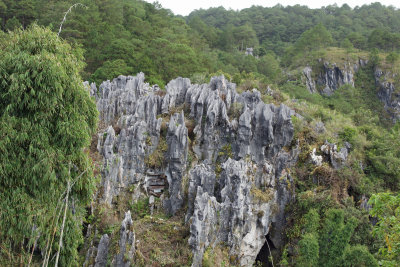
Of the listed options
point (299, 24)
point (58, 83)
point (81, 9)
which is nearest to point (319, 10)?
point (299, 24)

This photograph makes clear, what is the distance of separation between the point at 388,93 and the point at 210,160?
3182 cm

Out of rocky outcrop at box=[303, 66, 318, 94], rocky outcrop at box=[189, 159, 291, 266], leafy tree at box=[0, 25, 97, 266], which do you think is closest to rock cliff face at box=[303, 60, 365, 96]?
rocky outcrop at box=[303, 66, 318, 94]

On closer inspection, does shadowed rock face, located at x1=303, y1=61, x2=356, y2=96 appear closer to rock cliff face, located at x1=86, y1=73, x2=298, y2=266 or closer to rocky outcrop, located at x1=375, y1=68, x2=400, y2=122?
rocky outcrop, located at x1=375, y1=68, x2=400, y2=122

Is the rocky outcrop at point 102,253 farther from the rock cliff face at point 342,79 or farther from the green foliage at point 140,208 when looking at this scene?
the rock cliff face at point 342,79

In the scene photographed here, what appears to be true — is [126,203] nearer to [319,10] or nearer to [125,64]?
[125,64]

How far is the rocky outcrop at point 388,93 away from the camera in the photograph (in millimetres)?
32875

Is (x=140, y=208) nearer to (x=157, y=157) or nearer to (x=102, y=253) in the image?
(x=157, y=157)

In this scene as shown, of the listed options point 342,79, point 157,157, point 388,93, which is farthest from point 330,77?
point 157,157

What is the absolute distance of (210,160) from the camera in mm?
10617

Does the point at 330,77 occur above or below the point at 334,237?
above

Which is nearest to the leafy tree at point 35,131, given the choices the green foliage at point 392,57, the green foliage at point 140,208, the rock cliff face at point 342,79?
the green foliage at point 140,208

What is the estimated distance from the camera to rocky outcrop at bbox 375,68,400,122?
32.9 m

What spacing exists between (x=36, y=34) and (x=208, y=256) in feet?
21.2

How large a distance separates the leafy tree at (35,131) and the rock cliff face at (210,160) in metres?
3.82
